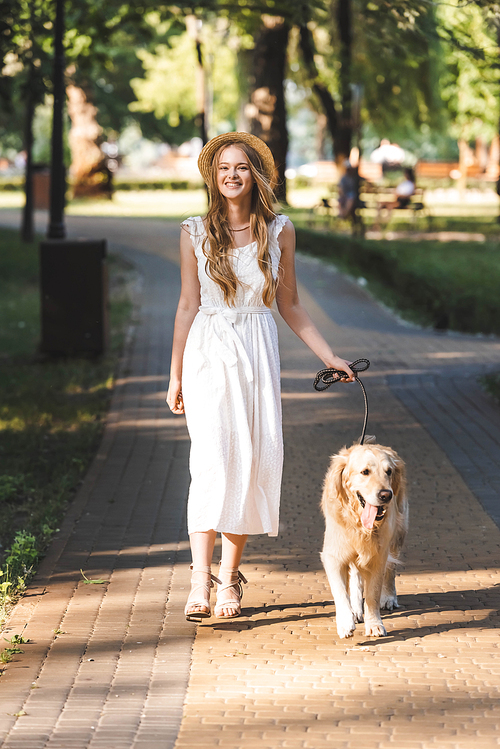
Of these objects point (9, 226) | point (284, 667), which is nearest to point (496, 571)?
point (284, 667)

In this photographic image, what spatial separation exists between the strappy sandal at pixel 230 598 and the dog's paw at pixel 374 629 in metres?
0.65

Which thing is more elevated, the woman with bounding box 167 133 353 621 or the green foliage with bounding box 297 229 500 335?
the woman with bounding box 167 133 353 621

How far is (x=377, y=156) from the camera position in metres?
92.2

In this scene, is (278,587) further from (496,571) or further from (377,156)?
(377,156)

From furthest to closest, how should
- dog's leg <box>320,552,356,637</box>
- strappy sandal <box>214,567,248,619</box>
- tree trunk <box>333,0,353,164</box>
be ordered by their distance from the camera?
tree trunk <box>333,0,353,164</box>, strappy sandal <box>214,567,248,619</box>, dog's leg <box>320,552,356,637</box>

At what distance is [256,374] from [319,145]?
66.7 metres

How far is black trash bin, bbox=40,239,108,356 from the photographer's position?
11633mm

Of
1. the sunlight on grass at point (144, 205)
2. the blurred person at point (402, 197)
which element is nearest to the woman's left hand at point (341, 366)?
the sunlight on grass at point (144, 205)

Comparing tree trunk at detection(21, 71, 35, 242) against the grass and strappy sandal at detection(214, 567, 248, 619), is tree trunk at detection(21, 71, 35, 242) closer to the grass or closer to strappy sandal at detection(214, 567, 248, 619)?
the grass

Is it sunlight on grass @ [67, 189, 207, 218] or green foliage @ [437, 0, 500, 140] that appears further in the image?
sunlight on grass @ [67, 189, 207, 218]

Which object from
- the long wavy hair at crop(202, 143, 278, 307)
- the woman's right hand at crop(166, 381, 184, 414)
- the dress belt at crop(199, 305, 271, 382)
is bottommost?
the woman's right hand at crop(166, 381, 184, 414)

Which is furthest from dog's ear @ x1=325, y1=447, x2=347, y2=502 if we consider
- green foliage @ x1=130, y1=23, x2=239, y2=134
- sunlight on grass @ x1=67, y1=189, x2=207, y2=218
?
green foliage @ x1=130, y1=23, x2=239, y2=134

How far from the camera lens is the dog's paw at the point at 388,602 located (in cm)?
479

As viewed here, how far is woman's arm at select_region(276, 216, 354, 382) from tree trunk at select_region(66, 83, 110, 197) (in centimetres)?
3585
